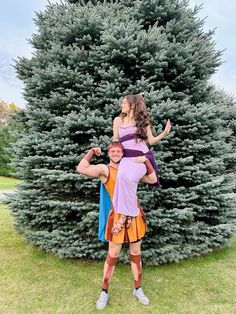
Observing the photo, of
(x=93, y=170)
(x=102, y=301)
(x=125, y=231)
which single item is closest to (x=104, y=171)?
(x=93, y=170)

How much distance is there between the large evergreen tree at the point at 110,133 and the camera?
3574 mm

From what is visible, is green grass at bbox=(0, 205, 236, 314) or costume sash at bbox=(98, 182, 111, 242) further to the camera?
costume sash at bbox=(98, 182, 111, 242)

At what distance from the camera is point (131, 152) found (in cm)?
275

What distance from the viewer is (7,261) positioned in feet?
12.7

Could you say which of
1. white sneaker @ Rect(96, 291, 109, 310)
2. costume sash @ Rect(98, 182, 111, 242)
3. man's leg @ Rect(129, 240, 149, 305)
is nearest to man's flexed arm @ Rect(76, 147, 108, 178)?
costume sash @ Rect(98, 182, 111, 242)

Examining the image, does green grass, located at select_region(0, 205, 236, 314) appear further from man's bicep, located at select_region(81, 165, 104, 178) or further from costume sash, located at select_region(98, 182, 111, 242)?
man's bicep, located at select_region(81, 165, 104, 178)

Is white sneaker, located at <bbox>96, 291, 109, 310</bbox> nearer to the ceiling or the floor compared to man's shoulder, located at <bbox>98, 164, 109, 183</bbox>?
nearer to the floor

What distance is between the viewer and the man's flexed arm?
2645 mm

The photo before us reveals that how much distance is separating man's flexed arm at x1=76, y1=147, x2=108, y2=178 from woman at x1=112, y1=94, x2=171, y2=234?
0.57 feet

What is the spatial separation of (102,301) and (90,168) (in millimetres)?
1281

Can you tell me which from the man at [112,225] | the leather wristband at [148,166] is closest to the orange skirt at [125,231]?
the man at [112,225]

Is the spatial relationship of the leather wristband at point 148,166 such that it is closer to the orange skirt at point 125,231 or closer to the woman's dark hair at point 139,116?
the woman's dark hair at point 139,116

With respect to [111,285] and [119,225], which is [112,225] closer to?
[119,225]

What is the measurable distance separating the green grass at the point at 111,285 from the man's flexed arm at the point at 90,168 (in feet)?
4.20
